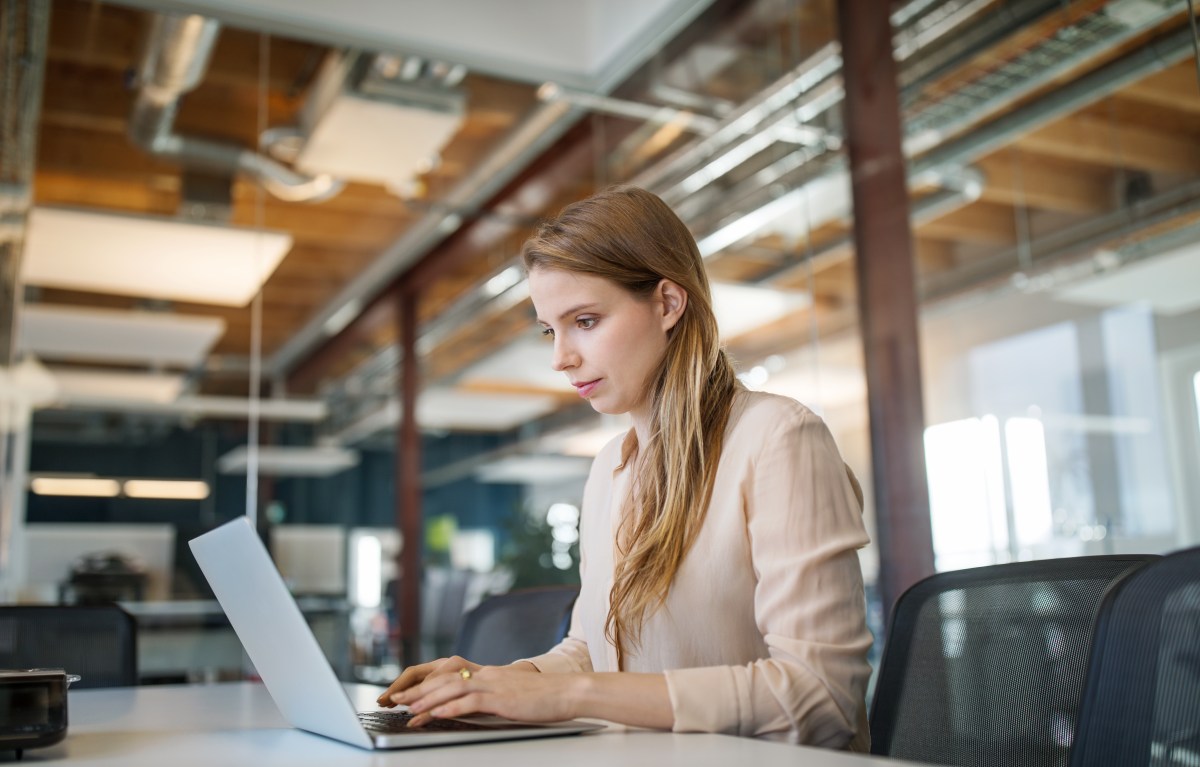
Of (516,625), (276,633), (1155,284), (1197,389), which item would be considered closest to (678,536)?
(276,633)

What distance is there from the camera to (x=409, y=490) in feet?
16.3

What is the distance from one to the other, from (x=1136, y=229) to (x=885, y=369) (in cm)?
98

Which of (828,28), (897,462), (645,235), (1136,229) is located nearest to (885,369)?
(897,462)

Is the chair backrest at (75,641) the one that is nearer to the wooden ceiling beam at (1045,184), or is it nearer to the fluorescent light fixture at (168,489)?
the fluorescent light fixture at (168,489)

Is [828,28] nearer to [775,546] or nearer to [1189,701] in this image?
[775,546]

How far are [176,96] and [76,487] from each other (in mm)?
1604

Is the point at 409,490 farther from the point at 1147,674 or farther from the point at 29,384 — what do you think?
the point at 1147,674

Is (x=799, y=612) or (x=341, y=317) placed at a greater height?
(x=341, y=317)

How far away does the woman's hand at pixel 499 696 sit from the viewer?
1.05m

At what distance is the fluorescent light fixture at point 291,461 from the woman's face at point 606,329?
3.09 m

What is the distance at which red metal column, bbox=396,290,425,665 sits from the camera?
482 centimetres

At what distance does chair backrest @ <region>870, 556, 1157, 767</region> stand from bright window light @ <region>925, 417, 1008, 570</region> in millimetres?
1845

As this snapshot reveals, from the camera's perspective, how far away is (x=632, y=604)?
1381 millimetres

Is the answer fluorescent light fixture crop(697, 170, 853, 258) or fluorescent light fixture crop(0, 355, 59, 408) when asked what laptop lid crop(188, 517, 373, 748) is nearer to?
fluorescent light fixture crop(697, 170, 853, 258)
